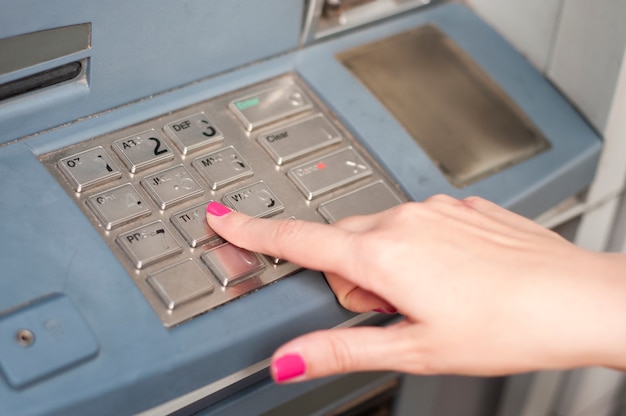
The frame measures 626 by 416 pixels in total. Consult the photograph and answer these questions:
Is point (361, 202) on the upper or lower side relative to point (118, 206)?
lower

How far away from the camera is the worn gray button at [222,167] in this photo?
1.00 meters

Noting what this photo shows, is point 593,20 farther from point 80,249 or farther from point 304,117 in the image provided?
point 80,249

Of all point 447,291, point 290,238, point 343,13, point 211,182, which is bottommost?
point 447,291

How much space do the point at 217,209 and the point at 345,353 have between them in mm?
229

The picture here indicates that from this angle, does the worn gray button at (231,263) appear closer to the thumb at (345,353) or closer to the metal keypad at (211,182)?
the metal keypad at (211,182)

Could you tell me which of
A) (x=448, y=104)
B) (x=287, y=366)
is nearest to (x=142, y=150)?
(x=287, y=366)

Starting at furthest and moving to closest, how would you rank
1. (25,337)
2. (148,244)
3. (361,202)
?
(361,202)
(148,244)
(25,337)

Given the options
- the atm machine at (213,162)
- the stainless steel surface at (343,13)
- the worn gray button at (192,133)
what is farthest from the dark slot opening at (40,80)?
the stainless steel surface at (343,13)

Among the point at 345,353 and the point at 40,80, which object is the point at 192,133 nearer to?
the point at 40,80

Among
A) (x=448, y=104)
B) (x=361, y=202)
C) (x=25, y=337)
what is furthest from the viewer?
(x=448, y=104)

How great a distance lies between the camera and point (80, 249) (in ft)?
2.94

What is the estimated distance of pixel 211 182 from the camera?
1.00 m

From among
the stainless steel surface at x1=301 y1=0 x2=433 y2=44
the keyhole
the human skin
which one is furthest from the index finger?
the stainless steel surface at x1=301 y1=0 x2=433 y2=44

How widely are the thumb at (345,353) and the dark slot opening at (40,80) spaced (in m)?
0.42
